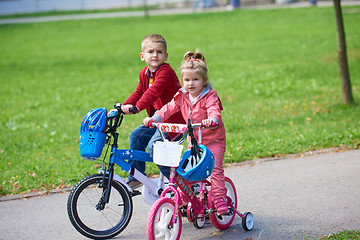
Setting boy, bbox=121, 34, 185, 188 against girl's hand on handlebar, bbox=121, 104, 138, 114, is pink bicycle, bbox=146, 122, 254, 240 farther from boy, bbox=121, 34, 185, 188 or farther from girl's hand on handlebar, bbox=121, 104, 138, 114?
boy, bbox=121, 34, 185, 188

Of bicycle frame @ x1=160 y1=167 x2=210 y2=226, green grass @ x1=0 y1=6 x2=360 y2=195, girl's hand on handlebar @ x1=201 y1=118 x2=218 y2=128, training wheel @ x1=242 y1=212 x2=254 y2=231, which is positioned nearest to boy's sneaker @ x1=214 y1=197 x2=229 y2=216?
bicycle frame @ x1=160 y1=167 x2=210 y2=226

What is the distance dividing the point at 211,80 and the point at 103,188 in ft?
29.1

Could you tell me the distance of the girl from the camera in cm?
469

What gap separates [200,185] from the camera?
4.97 m

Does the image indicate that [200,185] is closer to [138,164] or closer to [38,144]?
[138,164]

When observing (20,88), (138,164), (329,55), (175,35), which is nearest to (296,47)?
(329,55)

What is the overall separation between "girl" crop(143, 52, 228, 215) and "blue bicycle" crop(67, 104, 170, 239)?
372mm

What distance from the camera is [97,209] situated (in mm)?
4656

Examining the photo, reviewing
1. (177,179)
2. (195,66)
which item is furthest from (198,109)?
(177,179)

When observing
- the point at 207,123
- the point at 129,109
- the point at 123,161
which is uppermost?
the point at 129,109

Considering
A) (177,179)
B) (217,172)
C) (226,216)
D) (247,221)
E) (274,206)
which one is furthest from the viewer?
(274,206)

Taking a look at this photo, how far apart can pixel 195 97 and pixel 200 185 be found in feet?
2.70

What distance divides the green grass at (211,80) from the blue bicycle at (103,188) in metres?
1.80

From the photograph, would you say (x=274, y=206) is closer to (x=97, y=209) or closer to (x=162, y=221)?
(x=162, y=221)
